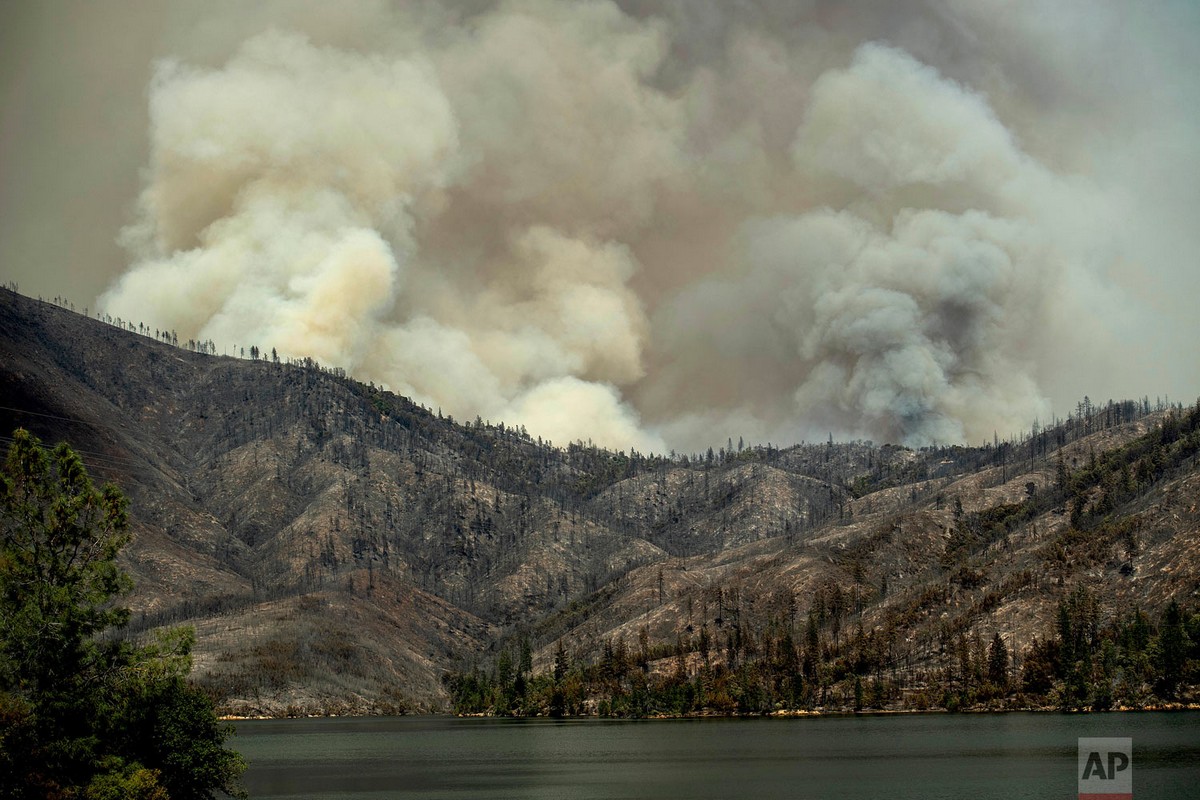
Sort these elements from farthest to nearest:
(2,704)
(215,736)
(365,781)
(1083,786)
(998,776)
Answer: (365,781) → (998,776) → (1083,786) → (215,736) → (2,704)

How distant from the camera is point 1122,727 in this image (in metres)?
188

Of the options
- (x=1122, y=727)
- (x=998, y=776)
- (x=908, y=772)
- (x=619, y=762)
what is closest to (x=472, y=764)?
(x=619, y=762)

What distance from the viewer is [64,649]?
261ft

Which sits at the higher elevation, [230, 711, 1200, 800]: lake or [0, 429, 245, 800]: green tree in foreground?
[0, 429, 245, 800]: green tree in foreground

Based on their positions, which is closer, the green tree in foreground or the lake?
the green tree in foreground

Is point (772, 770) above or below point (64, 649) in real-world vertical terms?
below

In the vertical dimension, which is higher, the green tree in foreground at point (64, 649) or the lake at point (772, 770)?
the green tree in foreground at point (64, 649)

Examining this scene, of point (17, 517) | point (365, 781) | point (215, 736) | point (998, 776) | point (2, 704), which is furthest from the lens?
point (365, 781)

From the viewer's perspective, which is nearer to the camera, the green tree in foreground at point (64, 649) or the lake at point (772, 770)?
the green tree in foreground at point (64, 649)

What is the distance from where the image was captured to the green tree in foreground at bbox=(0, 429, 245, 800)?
3041 inches

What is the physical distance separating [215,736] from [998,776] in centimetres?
8118

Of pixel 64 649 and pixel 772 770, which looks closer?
pixel 64 649

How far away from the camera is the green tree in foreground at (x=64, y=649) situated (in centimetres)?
7725

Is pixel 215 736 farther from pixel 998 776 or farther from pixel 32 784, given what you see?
pixel 998 776
